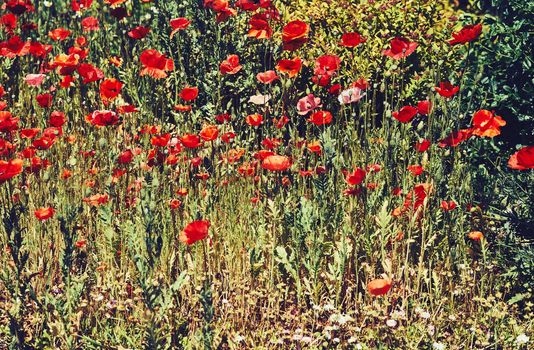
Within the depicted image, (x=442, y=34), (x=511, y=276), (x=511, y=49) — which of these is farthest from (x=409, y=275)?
(x=442, y=34)

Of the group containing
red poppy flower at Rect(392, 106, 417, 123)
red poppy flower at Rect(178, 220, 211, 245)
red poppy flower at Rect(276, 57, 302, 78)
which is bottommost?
red poppy flower at Rect(178, 220, 211, 245)

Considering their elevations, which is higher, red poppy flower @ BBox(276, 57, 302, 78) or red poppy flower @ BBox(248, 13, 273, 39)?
red poppy flower @ BBox(248, 13, 273, 39)

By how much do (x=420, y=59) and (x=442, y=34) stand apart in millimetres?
188

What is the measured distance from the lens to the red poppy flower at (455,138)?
2.88 metres

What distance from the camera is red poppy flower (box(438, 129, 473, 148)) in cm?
288

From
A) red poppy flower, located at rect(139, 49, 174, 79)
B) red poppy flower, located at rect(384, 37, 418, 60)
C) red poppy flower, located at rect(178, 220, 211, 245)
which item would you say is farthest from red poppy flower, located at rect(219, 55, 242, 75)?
red poppy flower, located at rect(178, 220, 211, 245)

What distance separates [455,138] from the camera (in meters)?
2.95

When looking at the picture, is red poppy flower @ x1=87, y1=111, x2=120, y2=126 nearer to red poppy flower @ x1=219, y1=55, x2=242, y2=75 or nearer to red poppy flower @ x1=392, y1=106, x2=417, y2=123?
red poppy flower @ x1=219, y1=55, x2=242, y2=75

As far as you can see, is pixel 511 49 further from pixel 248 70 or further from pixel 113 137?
pixel 113 137

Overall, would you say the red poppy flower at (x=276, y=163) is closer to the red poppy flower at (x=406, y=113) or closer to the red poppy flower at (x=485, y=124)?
the red poppy flower at (x=406, y=113)

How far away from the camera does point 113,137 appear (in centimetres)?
404

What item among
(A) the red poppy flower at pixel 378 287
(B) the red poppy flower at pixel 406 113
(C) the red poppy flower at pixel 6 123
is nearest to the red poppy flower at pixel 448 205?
(B) the red poppy flower at pixel 406 113

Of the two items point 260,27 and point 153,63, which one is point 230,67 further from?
point 153,63

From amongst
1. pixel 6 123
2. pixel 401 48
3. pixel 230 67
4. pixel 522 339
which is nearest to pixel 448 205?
pixel 522 339
